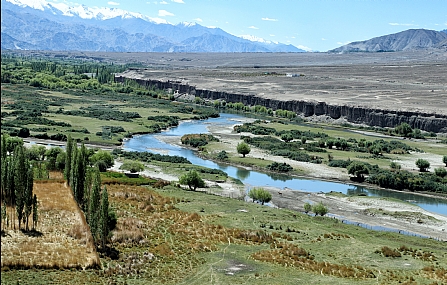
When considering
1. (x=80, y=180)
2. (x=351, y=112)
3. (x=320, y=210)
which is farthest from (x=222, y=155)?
(x=351, y=112)

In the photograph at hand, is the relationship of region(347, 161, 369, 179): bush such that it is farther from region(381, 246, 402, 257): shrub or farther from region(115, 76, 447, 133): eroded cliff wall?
region(115, 76, 447, 133): eroded cliff wall

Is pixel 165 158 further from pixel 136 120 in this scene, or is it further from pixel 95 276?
pixel 95 276

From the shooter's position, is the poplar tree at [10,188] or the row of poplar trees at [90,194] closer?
the row of poplar trees at [90,194]

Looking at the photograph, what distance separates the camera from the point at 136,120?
110m

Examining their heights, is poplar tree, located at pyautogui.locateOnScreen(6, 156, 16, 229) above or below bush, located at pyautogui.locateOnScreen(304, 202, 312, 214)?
above

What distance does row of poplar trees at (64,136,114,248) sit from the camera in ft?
105

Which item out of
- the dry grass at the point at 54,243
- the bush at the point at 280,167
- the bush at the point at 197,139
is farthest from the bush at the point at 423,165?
the dry grass at the point at 54,243

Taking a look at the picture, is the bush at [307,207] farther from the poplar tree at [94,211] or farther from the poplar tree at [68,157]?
the poplar tree at [94,211]

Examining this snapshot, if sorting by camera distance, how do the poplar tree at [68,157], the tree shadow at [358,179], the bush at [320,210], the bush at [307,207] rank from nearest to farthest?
the poplar tree at [68,157], the bush at [320,210], the bush at [307,207], the tree shadow at [358,179]

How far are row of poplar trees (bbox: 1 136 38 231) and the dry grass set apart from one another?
1.05 metres

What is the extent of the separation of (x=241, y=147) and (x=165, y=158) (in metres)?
11.3

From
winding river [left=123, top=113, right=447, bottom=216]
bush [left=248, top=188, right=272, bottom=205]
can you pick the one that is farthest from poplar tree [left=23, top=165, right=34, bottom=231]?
winding river [left=123, top=113, right=447, bottom=216]

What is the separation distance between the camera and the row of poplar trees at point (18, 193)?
3169cm

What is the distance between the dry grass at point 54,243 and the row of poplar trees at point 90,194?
706 mm
